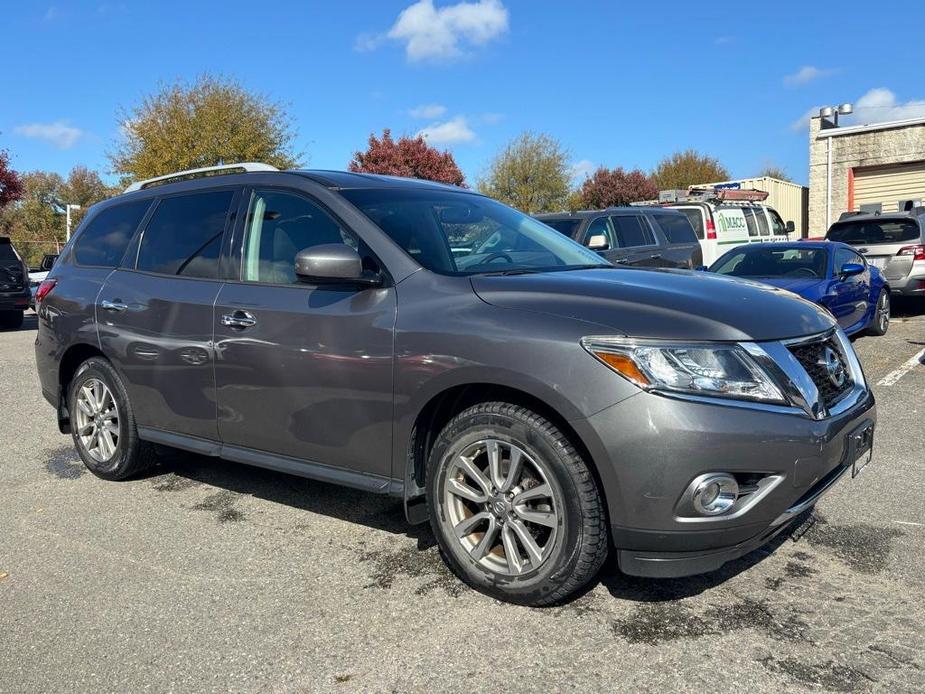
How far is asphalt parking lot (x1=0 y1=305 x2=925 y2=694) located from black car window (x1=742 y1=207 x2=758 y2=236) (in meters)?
12.9

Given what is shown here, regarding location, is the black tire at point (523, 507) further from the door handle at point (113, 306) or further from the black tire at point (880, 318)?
the black tire at point (880, 318)

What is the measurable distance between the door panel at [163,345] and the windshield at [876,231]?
11.9m

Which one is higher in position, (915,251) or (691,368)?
(915,251)

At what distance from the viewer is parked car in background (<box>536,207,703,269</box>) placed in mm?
11719

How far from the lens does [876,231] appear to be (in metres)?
13.0

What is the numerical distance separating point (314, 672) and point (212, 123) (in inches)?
974

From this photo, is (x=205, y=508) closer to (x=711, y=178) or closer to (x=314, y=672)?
(x=314, y=672)

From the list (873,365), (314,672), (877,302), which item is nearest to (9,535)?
(314,672)

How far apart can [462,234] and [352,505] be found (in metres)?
1.69

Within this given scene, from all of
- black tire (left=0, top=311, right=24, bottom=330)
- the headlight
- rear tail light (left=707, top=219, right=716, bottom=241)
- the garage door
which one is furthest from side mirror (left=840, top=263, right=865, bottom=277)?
the garage door

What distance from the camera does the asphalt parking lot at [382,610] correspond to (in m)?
2.75

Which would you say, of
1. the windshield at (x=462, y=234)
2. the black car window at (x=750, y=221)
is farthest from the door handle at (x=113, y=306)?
the black car window at (x=750, y=221)

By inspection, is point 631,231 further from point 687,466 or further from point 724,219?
point 687,466

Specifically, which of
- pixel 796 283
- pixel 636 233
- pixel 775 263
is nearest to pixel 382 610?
pixel 796 283
